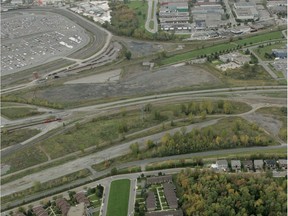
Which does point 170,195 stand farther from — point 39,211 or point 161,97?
point 161,97

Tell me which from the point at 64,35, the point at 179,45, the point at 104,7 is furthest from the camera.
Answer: the point at 104,7

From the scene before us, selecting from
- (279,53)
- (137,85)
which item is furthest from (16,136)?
(279,53)

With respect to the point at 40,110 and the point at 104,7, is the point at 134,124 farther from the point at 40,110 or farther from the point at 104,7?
the point at 104,7

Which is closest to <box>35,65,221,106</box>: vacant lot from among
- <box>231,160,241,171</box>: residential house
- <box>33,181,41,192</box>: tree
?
<box>33,181,41,192</box>: tree

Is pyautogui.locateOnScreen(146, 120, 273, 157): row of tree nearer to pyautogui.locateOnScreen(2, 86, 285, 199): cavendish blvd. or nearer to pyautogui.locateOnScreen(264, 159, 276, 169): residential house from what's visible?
pyautogui.locateOnScreen(2, 86, 285, 199): cavendish blvd.

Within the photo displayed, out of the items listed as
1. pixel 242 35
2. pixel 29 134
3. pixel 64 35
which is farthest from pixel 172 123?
pixel 64 35
